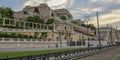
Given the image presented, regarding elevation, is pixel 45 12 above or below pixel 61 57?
above

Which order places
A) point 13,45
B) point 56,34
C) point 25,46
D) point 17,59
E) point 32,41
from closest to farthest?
point 17,59 → point 13,45 → point 25,46 → point 32,41 → point 56,34

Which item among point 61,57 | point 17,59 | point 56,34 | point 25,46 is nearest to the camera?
point 17,59

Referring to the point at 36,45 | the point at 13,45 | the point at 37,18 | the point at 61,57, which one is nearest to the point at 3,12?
the point at 37,18

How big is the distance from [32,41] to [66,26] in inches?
3780

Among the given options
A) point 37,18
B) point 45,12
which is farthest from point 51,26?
point 45,12

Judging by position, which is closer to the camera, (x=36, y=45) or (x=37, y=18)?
(x=36, y=45)

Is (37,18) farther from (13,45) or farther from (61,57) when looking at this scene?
(61,57)

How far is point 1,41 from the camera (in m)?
62.3

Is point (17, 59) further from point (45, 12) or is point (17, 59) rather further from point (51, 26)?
point (45, 12)

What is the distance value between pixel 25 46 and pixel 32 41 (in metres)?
Answer: 6.36

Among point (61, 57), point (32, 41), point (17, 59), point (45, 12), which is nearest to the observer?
point (17, 59)

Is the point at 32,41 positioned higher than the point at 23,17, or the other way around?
the point at 23,17

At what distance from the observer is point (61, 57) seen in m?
28.6

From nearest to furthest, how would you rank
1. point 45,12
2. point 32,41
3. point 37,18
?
point 32,41
point 37,18
point 45,12
